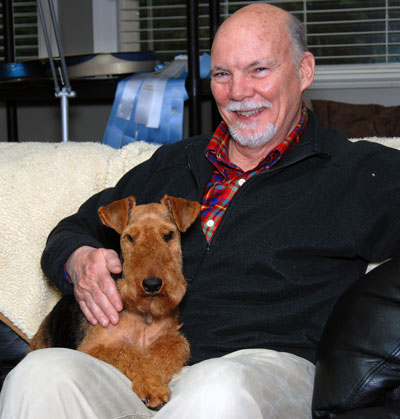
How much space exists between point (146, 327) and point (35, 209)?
0.72 meters

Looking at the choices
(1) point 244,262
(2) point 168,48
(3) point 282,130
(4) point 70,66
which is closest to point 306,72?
(3) point 282,130

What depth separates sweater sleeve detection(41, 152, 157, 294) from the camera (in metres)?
1.87

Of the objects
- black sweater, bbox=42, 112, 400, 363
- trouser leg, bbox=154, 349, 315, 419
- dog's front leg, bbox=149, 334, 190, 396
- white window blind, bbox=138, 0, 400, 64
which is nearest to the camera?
trouser leg, bbox=154, 349, 315, 419

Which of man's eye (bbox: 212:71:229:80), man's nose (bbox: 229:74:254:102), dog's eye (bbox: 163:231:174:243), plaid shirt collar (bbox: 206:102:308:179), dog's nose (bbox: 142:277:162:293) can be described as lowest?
dog's nose (bbox: 142:277:162:293)

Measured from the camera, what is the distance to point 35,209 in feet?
7.18

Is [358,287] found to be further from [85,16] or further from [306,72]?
[85,16]

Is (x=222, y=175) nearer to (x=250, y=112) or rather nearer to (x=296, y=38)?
(x=250, y=112)

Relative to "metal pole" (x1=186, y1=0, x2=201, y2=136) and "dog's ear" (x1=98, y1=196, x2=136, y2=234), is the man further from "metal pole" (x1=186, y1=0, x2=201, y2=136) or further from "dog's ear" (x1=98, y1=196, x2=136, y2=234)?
"metal pole" (x1=186, y1=0, x2=201, y2=136)

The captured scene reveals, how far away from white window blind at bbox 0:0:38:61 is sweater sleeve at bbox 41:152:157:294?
3.01m

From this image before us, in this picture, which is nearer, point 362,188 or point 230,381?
point 230,381

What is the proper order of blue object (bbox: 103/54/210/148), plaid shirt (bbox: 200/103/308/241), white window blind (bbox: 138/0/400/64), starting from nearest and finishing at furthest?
plaid shirt (bbox: 200/103/308/241), blue object (bbox: 103/54/210/148), white window blind (bbox: 138/0/400/64)

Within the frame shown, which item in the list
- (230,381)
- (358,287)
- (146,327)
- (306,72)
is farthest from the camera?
(306,72)

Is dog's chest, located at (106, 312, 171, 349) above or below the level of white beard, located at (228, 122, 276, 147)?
below

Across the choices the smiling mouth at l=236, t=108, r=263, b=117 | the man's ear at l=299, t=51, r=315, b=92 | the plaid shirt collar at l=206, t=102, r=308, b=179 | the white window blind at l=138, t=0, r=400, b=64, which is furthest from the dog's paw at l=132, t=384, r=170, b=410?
the white window blind at l=138, t=0, r=400, b=64
